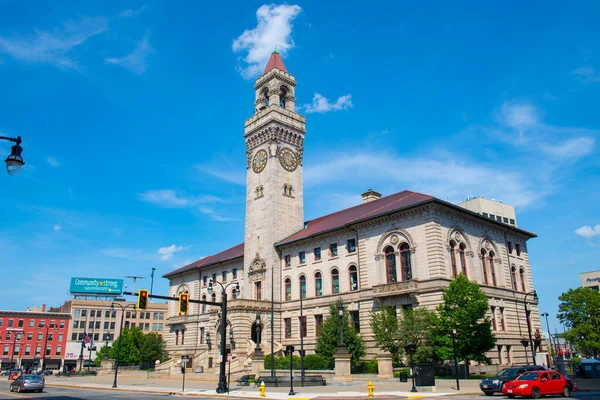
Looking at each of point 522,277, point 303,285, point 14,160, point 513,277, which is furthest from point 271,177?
point 14,160

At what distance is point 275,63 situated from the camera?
71.0 metres

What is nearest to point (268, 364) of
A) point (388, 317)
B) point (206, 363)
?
point (206, 363)

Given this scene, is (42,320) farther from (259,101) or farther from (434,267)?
(434,267)

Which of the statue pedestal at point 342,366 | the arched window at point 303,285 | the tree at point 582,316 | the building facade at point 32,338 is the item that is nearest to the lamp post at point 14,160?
the statue pedestal at point 342,366

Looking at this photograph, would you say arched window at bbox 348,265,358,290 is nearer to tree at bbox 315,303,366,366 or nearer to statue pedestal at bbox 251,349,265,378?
tree at bbox 315,303,366,366

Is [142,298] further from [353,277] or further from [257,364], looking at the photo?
[353,277]

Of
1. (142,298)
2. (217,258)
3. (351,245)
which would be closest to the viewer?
(142,298)

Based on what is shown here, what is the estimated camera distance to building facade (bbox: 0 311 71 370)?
98375mm

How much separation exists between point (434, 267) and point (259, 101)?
37702 mm

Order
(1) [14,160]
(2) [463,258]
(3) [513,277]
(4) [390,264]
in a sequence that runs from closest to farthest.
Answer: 1. (1) [14,160]
2. (2) [463,258]
3. (4) [390,264]
4. (3) [513,277]

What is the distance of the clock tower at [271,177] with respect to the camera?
62.6 meters

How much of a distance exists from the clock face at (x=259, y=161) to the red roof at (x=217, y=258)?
12.0 metres

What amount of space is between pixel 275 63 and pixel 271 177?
18147 mm

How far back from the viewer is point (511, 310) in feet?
165
